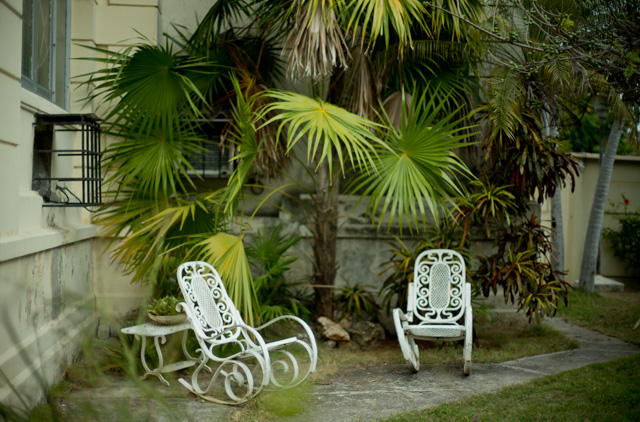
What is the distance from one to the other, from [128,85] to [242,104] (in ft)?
3.62

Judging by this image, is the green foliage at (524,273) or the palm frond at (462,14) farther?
the green foliage at (524,273)

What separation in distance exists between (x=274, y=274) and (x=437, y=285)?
1.69 meters

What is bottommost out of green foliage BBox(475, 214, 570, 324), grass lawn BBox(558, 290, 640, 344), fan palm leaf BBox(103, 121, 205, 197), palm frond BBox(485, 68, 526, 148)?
grass lawn BBox(558, 290, 640, 344)

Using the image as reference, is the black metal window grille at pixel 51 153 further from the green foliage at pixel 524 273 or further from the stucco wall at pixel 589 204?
the stucco wall at pixel 589 204

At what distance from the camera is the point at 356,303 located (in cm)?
674

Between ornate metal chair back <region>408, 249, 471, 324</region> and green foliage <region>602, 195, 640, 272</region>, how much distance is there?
6.38 m

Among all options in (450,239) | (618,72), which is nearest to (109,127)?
(450,239)

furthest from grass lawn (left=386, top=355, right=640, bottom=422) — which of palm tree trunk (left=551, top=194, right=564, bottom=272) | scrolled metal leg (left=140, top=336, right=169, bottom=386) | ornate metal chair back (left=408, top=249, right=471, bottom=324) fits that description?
palm tree trunk (left=551, top=194, right=564, bottom=272)

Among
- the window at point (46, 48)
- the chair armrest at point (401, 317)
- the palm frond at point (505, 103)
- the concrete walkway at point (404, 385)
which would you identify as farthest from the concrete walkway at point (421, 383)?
the window at point (46, 48)

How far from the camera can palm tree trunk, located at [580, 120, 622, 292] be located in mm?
10062

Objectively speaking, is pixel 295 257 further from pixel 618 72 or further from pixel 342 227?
pixel 618 72

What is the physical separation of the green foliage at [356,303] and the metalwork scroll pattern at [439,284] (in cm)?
69

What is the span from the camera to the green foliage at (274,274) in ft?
21.2

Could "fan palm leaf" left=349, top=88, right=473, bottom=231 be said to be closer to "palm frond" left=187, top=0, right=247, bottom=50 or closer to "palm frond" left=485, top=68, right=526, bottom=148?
"palm frond" left=485, top=68, right=526, bottom=148
